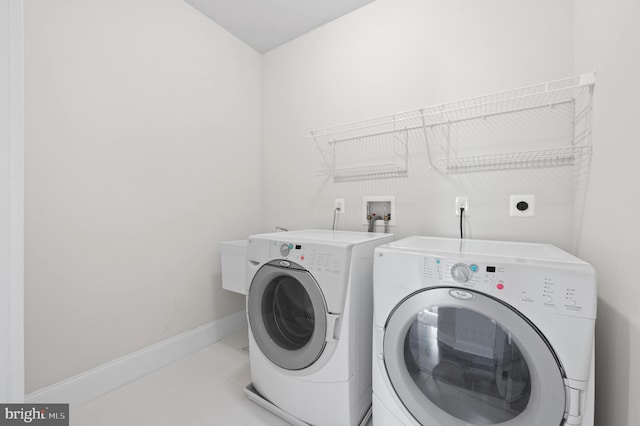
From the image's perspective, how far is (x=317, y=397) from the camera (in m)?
1.17

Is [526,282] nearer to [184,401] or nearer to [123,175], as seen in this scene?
[184,401]

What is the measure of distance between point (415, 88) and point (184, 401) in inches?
90.6

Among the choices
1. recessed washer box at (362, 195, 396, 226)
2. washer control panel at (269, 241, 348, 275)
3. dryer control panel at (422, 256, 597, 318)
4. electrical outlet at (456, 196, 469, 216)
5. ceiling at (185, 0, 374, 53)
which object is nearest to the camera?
dryer control panel at (422, 256, 597, 318)

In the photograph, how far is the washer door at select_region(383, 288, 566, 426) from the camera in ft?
2.43

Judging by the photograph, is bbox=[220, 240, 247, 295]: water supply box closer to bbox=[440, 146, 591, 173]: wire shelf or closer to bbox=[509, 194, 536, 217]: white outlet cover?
bbox=[440, 146, 591, 173]: wire shelf

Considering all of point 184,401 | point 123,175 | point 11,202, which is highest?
point 123,175

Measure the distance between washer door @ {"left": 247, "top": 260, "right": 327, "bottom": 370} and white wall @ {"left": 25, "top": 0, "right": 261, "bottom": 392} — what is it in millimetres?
829

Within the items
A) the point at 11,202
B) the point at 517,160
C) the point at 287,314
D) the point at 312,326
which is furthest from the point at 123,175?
the point at 517,160

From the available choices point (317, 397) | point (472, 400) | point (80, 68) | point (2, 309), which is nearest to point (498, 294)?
point (472, 400)

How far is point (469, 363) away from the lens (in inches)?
33.4

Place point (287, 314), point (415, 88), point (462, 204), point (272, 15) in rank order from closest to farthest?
point (287, 314) → point (462, 204) → point (415, 88) → point (272, 15)

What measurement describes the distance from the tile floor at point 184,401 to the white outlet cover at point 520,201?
159 centimetres

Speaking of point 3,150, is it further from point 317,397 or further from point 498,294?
point 498,294

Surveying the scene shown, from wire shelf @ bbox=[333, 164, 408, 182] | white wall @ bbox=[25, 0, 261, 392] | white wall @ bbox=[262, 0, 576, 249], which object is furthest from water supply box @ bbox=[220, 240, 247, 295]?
wire shelf @ bbox=[333, 164, 408, 182]
